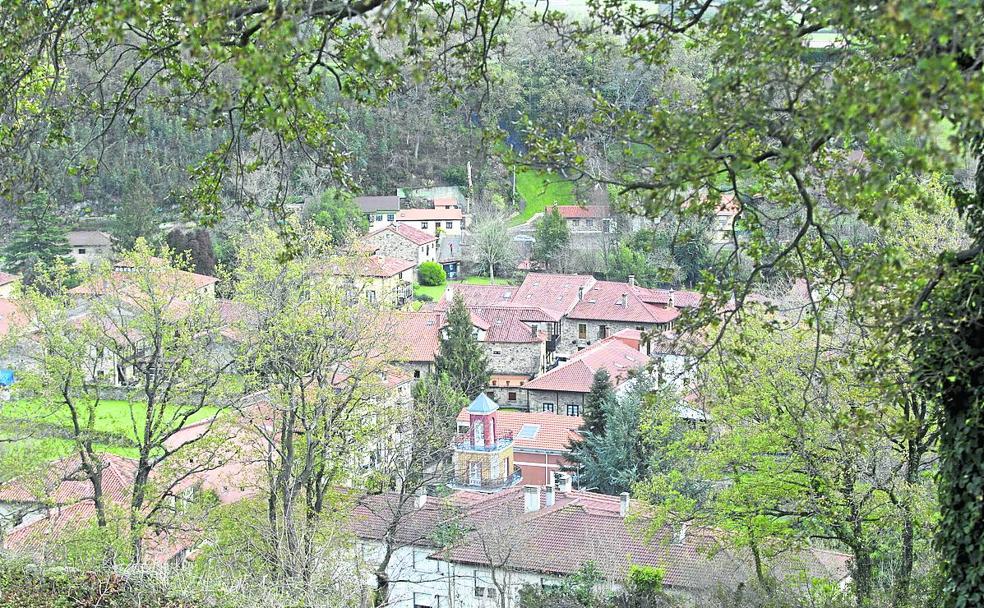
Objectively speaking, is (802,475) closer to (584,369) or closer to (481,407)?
(481,407)

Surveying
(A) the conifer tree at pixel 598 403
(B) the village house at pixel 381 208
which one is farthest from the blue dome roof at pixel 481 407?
(B) the village house at pixel 381 208

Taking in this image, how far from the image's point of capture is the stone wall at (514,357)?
124ft

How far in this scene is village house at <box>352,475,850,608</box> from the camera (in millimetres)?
16250

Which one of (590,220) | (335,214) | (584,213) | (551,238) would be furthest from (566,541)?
(590,220)

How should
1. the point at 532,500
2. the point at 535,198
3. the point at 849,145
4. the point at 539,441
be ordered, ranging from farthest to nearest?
the point at 535,198 < the point at 539,441 < the point at 532,500 < the point at 849,145

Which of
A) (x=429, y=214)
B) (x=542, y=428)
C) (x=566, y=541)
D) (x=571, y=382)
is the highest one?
(x=429, y=214)

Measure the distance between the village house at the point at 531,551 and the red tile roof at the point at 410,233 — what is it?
34.6 m

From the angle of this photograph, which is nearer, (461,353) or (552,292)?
(461,353)

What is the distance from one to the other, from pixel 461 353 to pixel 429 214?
1198 inches

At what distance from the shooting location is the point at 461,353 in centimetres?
3397

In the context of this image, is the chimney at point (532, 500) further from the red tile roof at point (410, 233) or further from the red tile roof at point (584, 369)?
the red tile roof at point (410, 233)

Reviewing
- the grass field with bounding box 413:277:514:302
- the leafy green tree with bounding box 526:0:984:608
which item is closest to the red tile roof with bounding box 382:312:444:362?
the grass field with bounding box 413:277:514:302

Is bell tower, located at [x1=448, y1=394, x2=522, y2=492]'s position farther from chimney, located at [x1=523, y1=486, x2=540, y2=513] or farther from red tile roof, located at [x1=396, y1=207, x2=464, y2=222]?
red tile roof, located at [x1=396, y1=207, x2=464, y2=222]

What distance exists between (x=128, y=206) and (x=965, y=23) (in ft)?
165
